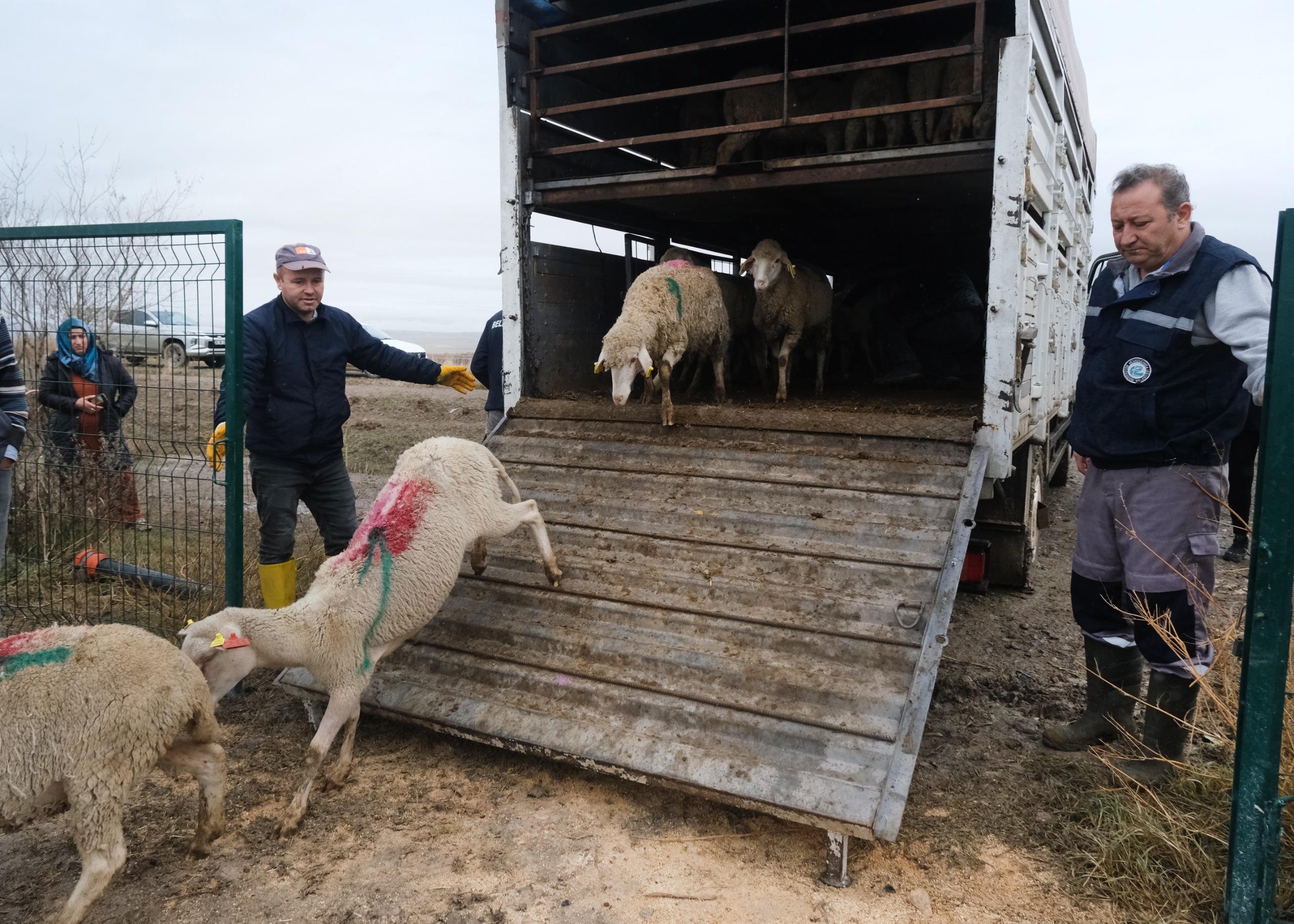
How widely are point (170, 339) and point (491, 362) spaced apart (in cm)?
231

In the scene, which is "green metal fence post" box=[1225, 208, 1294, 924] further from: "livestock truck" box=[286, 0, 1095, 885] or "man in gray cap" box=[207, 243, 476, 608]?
"man in gray cap" box=[207, 243, 476, 608]

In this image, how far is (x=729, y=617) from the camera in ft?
11.0

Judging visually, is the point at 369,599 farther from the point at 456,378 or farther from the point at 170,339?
the point at 170,339

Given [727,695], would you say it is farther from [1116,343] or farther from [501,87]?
[501,87]

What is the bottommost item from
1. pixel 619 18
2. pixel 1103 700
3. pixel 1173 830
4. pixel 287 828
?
pixel 287 828

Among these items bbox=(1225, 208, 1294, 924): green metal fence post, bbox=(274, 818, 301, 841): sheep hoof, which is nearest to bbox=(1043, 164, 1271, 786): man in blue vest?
bbox=(1225, 208, 1294, 924): green metal fence post

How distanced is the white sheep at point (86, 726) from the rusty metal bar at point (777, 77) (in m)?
3.66

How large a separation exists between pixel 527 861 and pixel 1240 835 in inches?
80.2

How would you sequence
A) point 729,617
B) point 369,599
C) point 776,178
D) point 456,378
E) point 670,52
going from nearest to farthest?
point 369,599, point 729,617, point 776,178, point 670,52, point 456,378

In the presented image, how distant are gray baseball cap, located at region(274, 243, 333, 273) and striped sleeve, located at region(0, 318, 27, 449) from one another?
1136 millimetres

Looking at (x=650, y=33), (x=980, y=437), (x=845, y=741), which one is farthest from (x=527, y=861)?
(x=650, y=33)

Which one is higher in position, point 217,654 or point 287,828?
point 217,654

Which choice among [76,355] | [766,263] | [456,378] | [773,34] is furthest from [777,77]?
[76,355]

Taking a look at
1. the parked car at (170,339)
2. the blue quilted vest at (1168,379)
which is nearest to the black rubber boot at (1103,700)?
the blue quilted vest at (1168,379)
